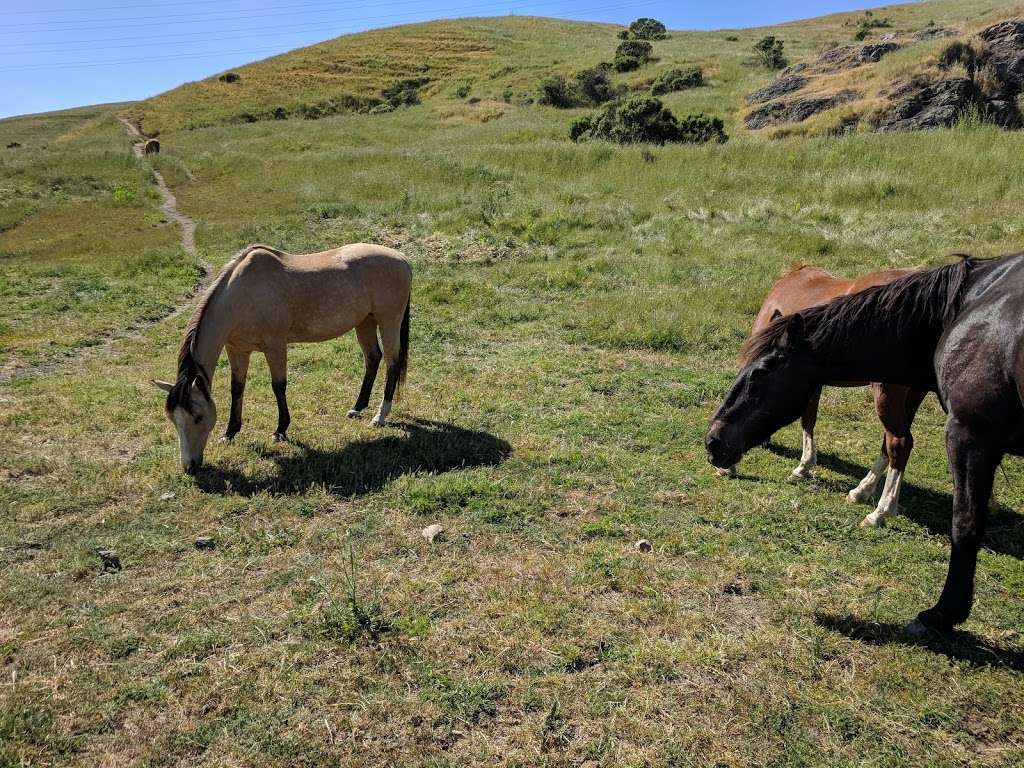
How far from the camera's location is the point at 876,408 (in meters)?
5.44

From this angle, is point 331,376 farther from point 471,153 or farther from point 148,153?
point 148,153

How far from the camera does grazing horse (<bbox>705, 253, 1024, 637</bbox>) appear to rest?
3480 mm

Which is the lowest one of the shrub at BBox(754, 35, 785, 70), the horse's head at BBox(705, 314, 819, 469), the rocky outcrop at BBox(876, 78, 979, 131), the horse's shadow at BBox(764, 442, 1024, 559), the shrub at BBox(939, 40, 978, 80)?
the horse's shadow at BBox(764, 442, 1024, 559)

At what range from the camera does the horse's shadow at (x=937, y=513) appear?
16.0ft

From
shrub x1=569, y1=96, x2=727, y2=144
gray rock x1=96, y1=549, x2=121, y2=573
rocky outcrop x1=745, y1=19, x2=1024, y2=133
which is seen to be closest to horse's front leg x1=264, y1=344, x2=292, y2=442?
gray rock x1=96, y1=549, x2=121, y2=573

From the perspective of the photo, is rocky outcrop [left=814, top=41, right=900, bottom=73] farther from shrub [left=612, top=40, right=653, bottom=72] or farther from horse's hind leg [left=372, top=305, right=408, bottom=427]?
horse's hind leg [left=372, top=305, right=408, bottom=427]

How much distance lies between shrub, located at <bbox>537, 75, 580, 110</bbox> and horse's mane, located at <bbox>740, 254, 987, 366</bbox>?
45.1 m

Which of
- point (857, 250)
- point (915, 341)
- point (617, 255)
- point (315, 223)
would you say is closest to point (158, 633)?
point (915, 341)

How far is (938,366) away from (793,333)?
83 centimetres

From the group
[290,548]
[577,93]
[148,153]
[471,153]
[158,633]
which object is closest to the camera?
[158,633]

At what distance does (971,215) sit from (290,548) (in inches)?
666

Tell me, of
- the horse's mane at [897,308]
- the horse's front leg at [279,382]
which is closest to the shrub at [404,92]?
the horse's front leg at [279,382]

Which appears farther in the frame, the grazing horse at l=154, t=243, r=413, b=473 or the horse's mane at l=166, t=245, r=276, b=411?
the grazing horse at l=154, t=243, r=413, b=473

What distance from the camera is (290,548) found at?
15.5 feet
